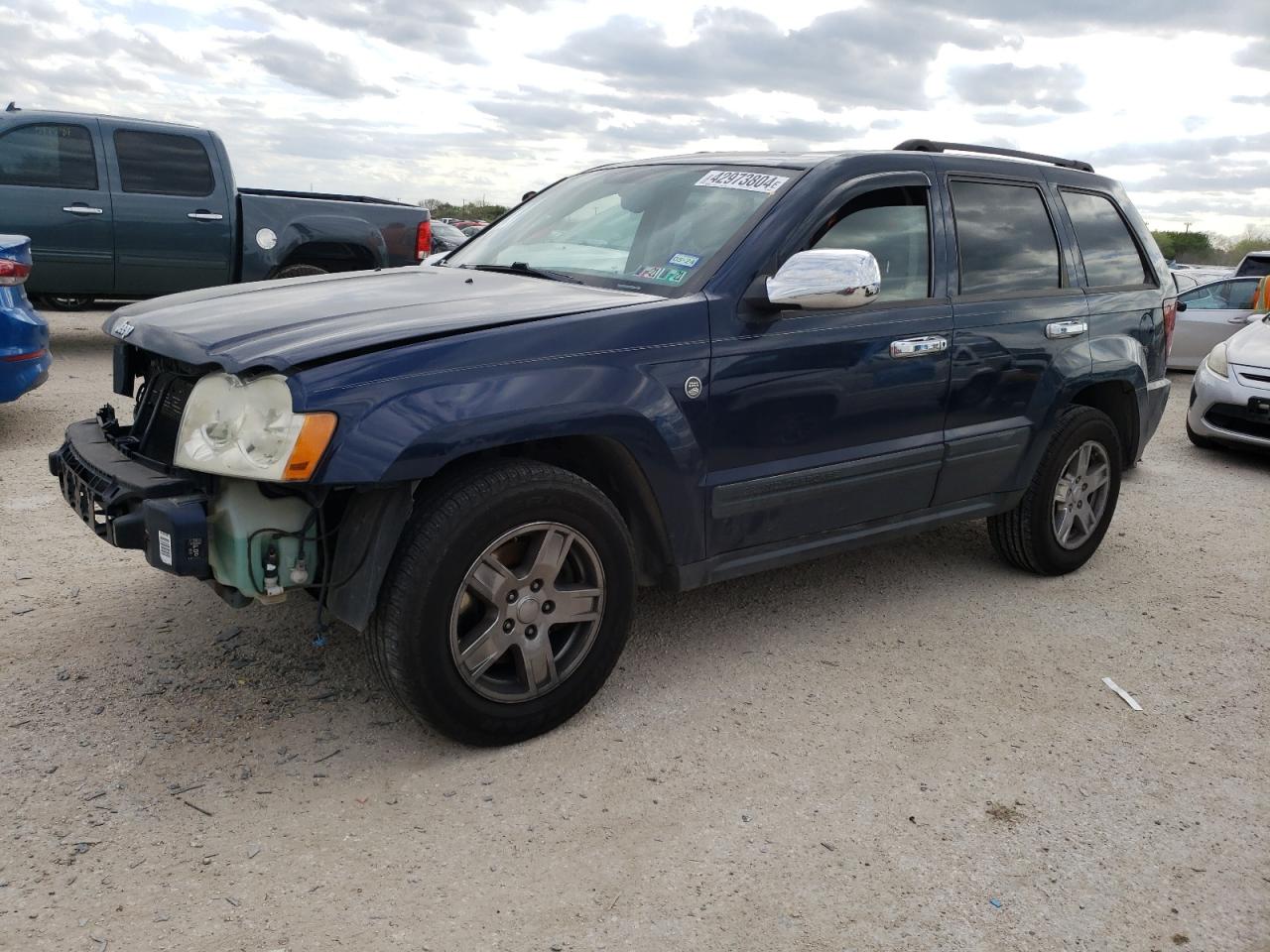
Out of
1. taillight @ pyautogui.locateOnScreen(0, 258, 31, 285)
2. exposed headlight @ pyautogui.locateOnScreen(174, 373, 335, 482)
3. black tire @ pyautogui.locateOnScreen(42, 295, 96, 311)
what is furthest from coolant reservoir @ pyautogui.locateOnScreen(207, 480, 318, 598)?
black tire @ pyautogui.locateOnScreen(42, 295, 96, 311)

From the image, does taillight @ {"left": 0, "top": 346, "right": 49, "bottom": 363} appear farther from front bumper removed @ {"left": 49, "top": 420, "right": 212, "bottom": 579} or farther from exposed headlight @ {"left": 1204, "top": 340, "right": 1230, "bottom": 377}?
exposed headlight @ {"left": 1204, "top": 340, "right": 1230, "bottom": 377}

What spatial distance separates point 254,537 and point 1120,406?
409 centimetres

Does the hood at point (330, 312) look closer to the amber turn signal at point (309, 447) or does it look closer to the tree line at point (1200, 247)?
the amber turn signal at point (309, 447)

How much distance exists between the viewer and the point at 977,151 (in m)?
4.71

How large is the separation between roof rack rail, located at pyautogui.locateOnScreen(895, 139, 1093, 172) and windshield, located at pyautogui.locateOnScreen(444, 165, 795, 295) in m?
0.82

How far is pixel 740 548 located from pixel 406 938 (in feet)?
5.65

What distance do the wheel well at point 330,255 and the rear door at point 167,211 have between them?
572mm

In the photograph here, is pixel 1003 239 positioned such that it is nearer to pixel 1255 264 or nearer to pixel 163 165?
pixel 163 165

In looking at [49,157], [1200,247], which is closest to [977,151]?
[49,157]

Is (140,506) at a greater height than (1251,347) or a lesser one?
lesser

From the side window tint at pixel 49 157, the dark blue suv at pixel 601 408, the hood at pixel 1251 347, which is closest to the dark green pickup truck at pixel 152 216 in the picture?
the side window tint at pixel 49 157

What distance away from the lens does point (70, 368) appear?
9.16 meters

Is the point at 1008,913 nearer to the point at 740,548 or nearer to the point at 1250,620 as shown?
the point at 740,548

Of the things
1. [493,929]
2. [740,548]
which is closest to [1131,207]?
[740,548]
